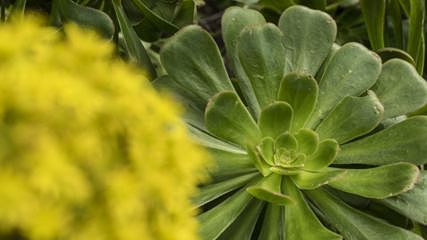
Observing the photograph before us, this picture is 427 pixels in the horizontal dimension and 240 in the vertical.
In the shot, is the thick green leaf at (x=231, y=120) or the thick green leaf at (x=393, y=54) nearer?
the thick green leaf at (x=231, y=120)

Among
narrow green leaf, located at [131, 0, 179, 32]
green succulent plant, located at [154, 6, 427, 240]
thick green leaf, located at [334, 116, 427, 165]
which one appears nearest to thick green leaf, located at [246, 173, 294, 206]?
green succulent plant, located at [154, 6, 427, 240]

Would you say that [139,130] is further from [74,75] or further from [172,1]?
[172,1]

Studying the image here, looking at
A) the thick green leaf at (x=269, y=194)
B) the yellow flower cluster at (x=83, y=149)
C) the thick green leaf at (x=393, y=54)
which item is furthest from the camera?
the thick green leaf at (x=393, y=54)

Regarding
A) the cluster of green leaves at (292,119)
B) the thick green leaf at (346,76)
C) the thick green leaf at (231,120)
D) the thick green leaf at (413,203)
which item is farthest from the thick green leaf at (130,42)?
the thick green leaf at (413,203)

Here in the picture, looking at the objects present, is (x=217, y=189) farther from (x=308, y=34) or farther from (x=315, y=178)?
(x=308, y=34)

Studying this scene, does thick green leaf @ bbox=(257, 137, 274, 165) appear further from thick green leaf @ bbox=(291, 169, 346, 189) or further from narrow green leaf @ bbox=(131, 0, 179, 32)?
narrow green leaf @ bbox=(131, 0, 179, 32)

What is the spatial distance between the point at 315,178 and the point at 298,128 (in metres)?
0.09

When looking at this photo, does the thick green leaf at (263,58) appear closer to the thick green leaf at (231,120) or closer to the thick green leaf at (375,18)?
the thick green leaf at (231,120)

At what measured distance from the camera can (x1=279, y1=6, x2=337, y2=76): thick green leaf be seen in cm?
85

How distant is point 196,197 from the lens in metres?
0.75

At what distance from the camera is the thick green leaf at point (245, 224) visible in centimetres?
78

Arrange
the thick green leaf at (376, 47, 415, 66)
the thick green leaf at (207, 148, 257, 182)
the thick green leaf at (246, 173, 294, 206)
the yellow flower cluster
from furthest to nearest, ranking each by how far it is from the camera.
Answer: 1. the thick green leaf at (376, 47, 415, 66)
2. the thick green leaf at (207, 148, 257, 182)
3. the thick green leaf at (246, 173, 294, 206)
4. the yellow flower cluster

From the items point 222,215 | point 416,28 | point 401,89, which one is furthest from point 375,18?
point 222,215

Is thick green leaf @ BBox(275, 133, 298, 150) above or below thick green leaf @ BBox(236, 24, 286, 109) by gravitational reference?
below
